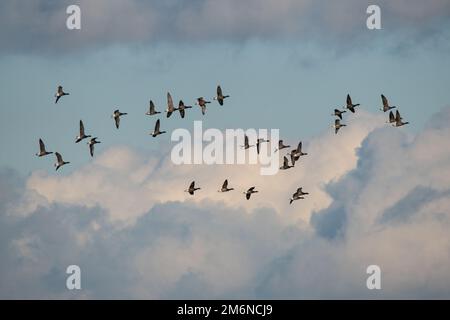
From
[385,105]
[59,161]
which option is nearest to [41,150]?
[59,161]

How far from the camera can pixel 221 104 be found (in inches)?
6029

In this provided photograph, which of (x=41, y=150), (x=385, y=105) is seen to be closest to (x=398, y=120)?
(x=385, y=105)

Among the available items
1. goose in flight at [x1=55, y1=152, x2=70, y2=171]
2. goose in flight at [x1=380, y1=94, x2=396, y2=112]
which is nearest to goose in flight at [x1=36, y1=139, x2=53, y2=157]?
goose in flight at [x1=55, y1=152, x2=70, y2=171]

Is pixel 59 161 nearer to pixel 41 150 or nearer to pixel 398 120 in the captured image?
pixel 41 150

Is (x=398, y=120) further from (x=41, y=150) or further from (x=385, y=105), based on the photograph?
(x=41, y=150)

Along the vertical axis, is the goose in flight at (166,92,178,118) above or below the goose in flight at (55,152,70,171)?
above

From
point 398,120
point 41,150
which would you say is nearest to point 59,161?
point 41,150

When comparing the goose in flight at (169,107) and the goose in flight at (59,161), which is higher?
the goose in flight at (169,107)

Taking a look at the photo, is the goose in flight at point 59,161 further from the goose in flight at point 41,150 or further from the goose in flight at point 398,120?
the goose in flight at point 398,120

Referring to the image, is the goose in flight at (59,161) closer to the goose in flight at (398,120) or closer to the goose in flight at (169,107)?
the goose in flight at (169,107)

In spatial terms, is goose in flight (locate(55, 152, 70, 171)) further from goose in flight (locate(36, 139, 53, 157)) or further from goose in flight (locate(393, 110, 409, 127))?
goose in flight (locate(393, 110, 409, 127))

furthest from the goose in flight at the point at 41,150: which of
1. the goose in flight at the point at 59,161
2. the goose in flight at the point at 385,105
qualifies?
the goose in flight at the point at 385,105
